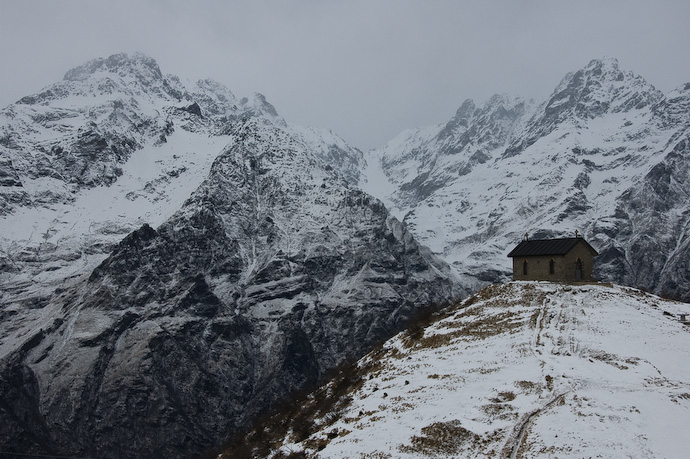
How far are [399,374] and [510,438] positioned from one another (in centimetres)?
1639

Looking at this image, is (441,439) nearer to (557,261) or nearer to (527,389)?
(527,389)

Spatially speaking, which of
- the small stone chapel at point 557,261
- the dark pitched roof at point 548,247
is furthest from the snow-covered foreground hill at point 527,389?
the dark pitched roof at point 548,247

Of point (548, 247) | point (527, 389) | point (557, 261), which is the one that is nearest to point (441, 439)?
point (527, 389)

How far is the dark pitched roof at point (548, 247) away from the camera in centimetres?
7325

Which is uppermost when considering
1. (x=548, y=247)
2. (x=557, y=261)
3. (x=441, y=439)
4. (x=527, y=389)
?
(x=548, y=247)

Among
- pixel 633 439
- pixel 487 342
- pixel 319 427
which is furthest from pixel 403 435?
pixel 487 342

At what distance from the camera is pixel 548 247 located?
75688 millimetres

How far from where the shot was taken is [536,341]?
149 feet

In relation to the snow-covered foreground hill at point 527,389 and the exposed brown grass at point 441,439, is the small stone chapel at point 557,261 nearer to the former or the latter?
the snow-covered foreground hill at point 527,389

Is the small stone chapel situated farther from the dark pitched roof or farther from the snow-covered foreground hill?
the snow-covered foreground hill

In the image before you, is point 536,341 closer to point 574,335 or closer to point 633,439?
point 574,335

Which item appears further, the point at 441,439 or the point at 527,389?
the point at 527,389

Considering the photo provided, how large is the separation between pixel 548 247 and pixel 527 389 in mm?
42803

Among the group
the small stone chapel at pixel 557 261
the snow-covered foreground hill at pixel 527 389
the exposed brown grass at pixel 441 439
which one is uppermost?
the small stone chapel at pixel 557 261
